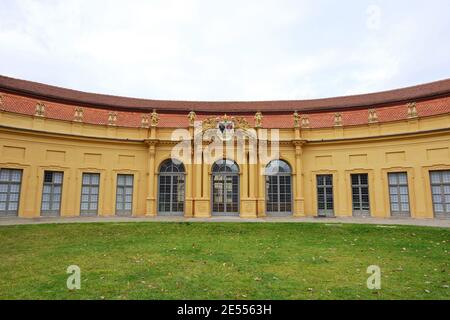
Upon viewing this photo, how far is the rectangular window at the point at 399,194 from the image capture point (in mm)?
19094

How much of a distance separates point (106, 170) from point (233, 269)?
16517 millimetres

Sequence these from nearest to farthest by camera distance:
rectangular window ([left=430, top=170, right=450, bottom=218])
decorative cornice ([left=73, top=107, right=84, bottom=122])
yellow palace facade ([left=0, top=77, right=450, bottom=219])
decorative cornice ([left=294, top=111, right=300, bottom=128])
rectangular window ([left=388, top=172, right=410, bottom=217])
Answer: rectangular window ([left=430, top=170, right=450, bottom=218]) < yellow palace facade ([left=0, top=77, right=450, bottom=219]) < rectangular window ([left=388, top=172, right=410, bottom=217]) < decorative cornice ([left=73, top=107, right=84, bottom=122]) < decorative cornice ([left=294, top=111, right=300, bottom=128])

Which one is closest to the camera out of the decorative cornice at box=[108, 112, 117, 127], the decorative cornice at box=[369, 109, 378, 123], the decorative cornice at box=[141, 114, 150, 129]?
the decorative cornice at box=[369, 109, 378, 123]

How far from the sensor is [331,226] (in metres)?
14.4

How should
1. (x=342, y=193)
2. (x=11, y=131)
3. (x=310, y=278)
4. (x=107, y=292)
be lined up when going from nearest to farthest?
(x=107, y=292) → (x=310, y=278) → (x=11, y=131) → (x=342, y=193)

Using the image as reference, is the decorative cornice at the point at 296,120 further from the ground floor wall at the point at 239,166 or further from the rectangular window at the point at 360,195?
the rectangular window at the point at 360,195

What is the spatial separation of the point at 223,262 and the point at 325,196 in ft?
51.1

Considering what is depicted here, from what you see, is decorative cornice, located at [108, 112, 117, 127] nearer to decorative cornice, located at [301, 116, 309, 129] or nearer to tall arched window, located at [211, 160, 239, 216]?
tall arched window, located at [211, 160, 239, 216]

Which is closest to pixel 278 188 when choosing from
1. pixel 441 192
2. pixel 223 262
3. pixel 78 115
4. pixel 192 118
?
pixel 192 118

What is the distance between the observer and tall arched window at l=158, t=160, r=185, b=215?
70.8 ft

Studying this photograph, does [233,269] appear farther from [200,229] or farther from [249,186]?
[249,186]

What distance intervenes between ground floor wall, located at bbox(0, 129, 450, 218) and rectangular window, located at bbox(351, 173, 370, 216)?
257 mm

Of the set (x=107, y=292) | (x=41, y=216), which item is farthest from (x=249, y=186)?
(x=107, y=292)

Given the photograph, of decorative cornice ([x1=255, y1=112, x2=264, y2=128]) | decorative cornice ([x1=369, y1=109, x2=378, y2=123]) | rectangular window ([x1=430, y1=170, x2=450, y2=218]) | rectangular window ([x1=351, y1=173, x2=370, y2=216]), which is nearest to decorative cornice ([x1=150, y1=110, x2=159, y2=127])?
decorative cornice ([x1=255, y1=112, x2=264, y2=128])
